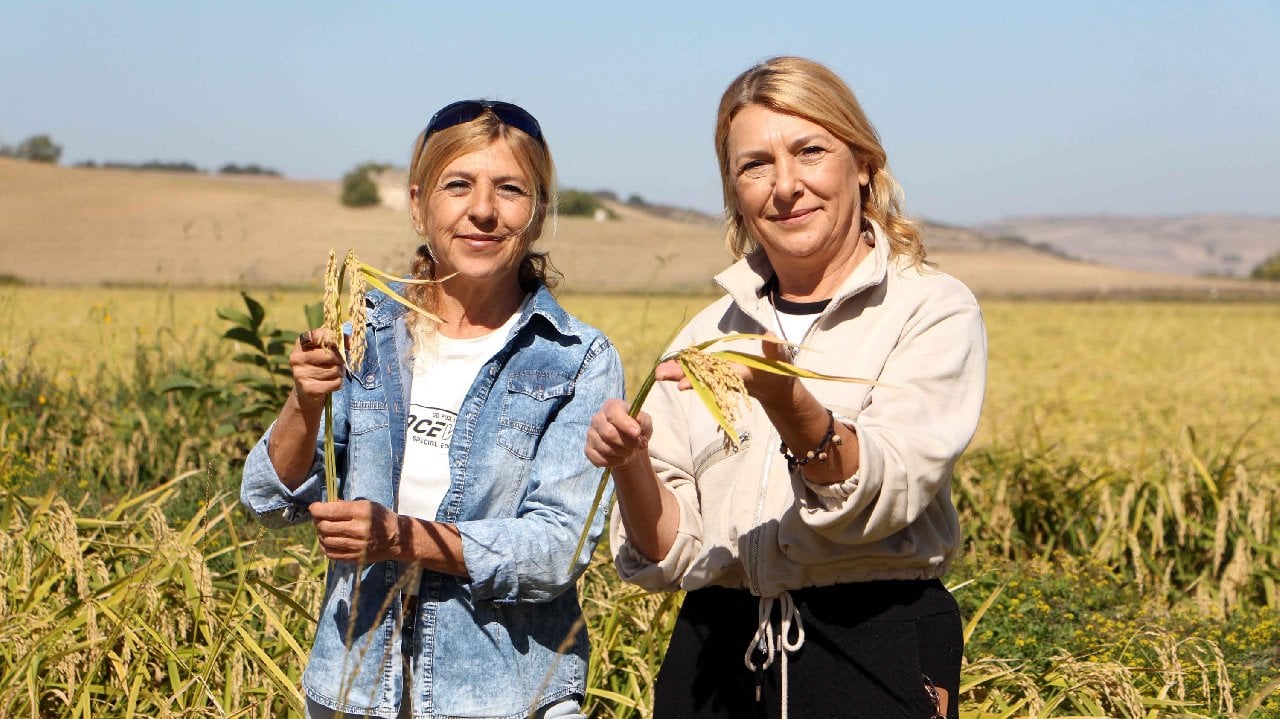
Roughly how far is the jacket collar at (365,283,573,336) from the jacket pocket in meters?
0.10

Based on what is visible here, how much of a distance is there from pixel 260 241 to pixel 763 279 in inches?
2109

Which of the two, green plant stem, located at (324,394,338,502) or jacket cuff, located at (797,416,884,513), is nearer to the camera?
jacket cuff, located at (797,416,884,513)

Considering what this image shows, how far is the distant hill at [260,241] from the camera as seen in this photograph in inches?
1793

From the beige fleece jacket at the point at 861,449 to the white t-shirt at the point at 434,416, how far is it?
0.40 meters

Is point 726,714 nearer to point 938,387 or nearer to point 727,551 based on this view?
point 727,551

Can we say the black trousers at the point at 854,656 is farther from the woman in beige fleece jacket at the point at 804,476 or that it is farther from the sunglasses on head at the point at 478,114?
the sunglasses on head at the point at 478,114

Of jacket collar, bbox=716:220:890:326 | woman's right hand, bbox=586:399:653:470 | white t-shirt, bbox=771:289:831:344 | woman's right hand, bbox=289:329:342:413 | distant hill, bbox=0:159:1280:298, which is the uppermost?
jacket collar, bbox=716:220:890:326

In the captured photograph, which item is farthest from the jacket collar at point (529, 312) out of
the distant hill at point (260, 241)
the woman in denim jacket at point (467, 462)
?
the distant hill at point (260, 241)

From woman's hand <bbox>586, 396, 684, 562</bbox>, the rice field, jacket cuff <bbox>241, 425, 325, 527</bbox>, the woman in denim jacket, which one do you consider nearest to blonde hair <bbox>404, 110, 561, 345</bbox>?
the woman in denim jacket

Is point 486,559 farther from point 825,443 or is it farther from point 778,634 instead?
point 825,443

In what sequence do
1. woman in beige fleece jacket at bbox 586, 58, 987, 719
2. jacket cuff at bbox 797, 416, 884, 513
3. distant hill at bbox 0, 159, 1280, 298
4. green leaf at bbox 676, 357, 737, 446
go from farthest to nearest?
1. distant hill at bbox 0, 159, 1280, 298
2. woman in beige fleece jacket at bbox 586, 58, 987, 719
3. jacket cuff at bbox 797, 416, 884, 513
4. green leaf at bbox 676, 357, 737, 446

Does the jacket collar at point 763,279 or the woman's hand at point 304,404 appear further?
the jacket collar at point 763,279

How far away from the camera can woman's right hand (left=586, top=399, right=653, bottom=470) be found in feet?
7.04

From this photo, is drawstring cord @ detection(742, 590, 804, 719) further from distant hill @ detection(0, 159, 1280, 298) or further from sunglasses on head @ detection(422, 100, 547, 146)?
distant hill @ detection(0, 159, 1280, 298)
